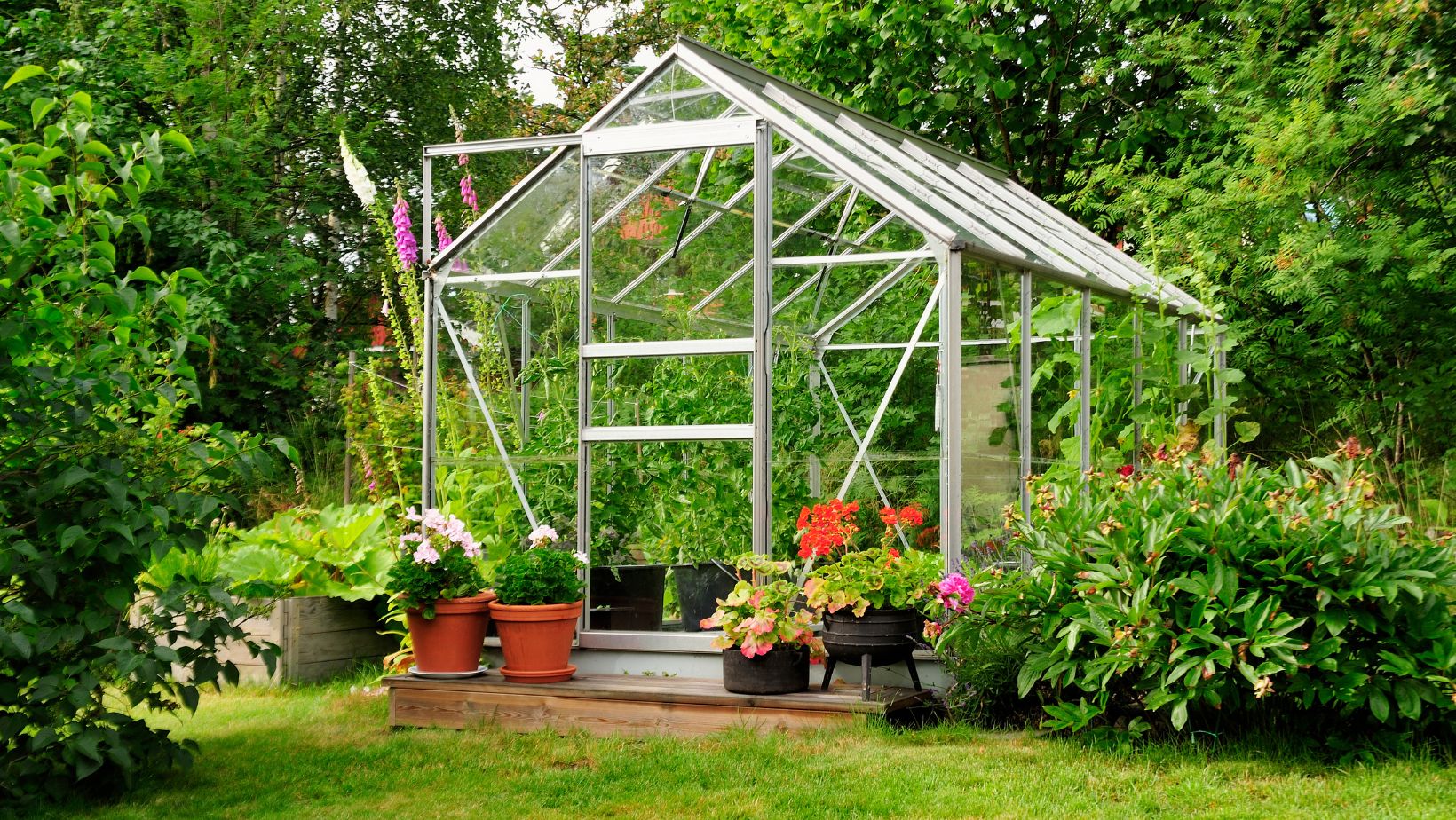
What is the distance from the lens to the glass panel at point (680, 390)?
20.2 ft

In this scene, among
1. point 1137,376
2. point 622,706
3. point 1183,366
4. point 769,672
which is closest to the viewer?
point 769,672

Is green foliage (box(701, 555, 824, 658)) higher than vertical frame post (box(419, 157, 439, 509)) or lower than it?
lower

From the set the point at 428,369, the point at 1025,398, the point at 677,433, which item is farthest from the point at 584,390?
the point at 1025,398

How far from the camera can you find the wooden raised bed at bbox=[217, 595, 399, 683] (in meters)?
6.89

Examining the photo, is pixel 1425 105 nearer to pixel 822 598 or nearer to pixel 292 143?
pixel 822 598

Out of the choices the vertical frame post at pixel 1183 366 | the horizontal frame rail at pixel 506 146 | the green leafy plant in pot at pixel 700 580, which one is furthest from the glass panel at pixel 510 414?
the vertical frame post at pixel 1183 366

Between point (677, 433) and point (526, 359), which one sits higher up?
point (526, 359)

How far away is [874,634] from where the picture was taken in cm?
522

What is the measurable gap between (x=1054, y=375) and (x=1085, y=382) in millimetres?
159

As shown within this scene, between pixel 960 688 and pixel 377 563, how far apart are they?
3.35 m

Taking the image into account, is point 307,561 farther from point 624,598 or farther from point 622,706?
point 622,706

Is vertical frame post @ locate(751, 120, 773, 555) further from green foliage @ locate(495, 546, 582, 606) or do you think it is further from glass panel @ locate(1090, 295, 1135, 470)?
glass panel @ locate(1090, 295, 1135, 470)

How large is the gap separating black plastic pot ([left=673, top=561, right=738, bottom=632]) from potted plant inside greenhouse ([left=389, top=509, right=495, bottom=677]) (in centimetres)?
91

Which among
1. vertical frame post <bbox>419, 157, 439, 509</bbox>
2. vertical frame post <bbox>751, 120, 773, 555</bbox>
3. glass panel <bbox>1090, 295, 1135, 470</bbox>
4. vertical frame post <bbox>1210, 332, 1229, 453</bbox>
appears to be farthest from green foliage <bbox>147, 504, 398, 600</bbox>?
vertical frame post <bbox>1210, 332, 1229, 453</bbox>
